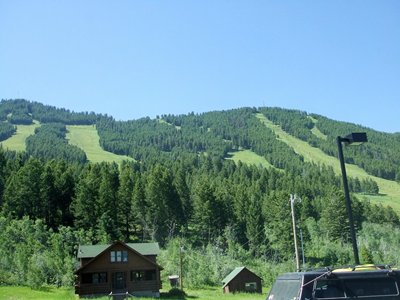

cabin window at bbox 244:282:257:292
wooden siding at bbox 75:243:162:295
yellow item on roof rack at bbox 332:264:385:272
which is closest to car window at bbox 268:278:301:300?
yellow item on roof rack at bbox 332:264:385:272

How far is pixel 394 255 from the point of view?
8212 centimetres

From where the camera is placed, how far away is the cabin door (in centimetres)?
4749

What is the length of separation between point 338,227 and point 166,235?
1721 inches

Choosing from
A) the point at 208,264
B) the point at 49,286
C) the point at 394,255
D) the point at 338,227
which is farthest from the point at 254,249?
the point at 49,286

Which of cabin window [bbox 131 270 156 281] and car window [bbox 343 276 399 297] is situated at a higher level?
car window [bbox 343 276 399 297]

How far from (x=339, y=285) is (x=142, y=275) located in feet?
138

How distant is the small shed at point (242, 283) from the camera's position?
56.3 m

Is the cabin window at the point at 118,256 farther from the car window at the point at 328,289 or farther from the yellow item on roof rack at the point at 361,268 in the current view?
the car window at the point at 328,289

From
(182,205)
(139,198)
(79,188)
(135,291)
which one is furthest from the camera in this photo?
(182,205)

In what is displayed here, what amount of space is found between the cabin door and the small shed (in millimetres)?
16785

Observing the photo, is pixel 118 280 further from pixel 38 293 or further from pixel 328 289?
pixel 328 289

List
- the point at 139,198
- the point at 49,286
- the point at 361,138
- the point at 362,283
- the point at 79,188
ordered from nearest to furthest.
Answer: the point at 362,283 < the point at 361,138 < the point at 49,286 < the point at 79,188 < the point at 139,198

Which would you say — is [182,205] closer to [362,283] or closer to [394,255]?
[394,255]

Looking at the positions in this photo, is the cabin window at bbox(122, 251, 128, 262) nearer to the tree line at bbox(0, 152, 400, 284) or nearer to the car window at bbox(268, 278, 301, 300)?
the tree line at bbox(0, 152, 400, 284)
